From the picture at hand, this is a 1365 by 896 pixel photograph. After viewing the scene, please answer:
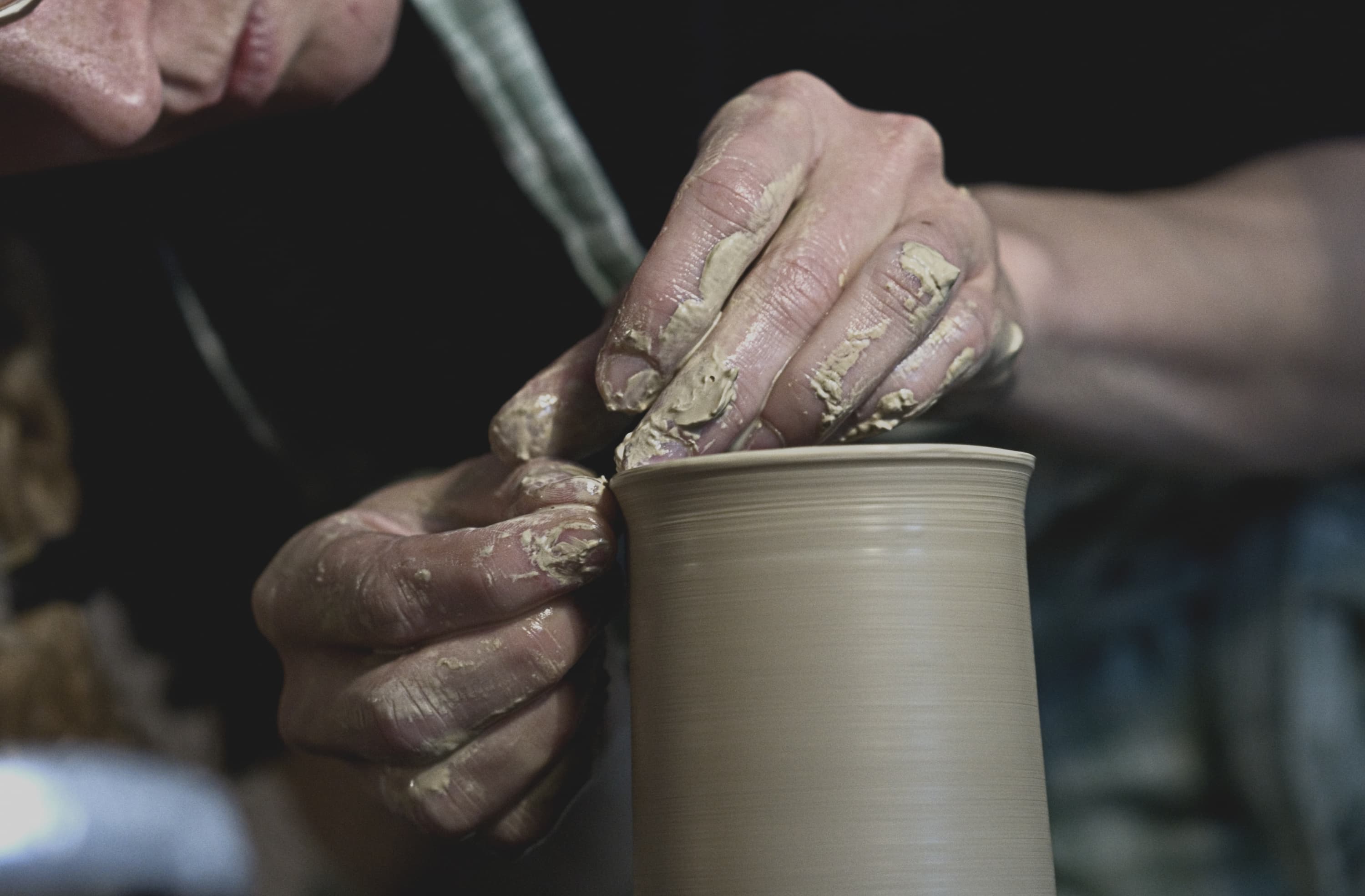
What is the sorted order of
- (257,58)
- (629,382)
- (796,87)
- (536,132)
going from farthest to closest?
(536,132)
(257,58)
(796,87)
(629,382)

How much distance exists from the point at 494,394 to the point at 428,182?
27 centimetres

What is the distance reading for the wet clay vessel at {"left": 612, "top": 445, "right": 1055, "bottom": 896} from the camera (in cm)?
59

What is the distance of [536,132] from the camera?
1.28 m

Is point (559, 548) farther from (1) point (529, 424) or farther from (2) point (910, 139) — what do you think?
(2) point (910, 139)

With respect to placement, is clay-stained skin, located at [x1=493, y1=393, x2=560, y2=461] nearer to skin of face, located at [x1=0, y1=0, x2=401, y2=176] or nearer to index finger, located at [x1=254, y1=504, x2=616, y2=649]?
index finger, located at [x1=254, y1=504, x2=616, y2=649]

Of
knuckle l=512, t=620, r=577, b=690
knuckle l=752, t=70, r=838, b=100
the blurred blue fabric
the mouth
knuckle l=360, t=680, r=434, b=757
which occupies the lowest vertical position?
the blurred blue fabric

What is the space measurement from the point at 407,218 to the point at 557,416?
30.2 inches

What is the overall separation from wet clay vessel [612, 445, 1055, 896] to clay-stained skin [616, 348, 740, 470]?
4cm

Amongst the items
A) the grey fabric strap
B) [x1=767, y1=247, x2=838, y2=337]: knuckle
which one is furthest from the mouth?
[x1=767, y1=247, x2=838, y2=337]: knuckle

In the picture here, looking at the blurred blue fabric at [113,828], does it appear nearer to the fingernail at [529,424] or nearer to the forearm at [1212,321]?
the fingernail at [529,424]

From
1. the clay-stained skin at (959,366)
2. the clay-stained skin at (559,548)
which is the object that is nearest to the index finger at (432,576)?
the clay-stained skin at (559,548)

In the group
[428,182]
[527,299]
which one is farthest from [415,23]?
[527,299]

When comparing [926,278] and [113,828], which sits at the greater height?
[926,278]

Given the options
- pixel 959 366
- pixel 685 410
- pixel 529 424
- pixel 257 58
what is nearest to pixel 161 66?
pixel 257 58
